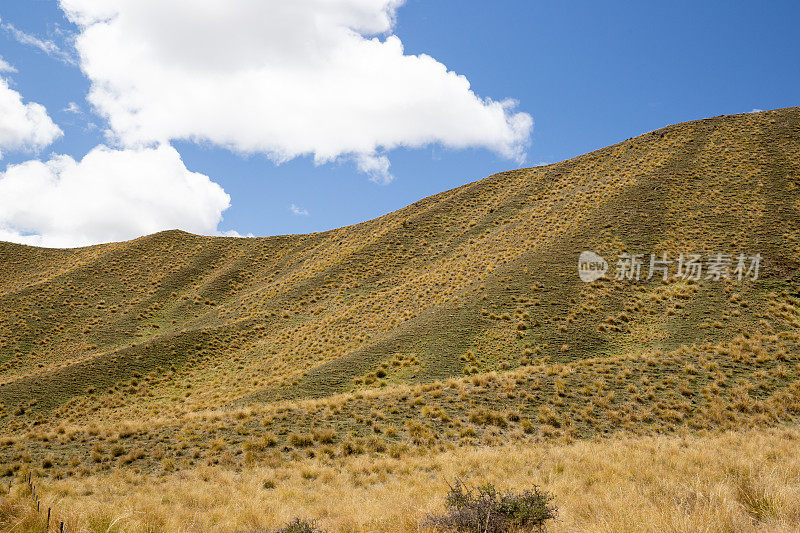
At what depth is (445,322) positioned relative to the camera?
3328cm

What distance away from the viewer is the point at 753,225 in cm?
3953

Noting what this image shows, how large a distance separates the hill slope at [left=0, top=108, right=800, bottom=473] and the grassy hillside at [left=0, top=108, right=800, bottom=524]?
229 mm

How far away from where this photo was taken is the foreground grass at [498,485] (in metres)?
6.45

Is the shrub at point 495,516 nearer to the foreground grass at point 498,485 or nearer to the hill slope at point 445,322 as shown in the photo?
the foreground grass at point 498,485

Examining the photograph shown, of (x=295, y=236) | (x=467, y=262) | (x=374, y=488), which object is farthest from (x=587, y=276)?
(x=295, y=236)

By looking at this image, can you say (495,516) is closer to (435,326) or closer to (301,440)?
(301,440)

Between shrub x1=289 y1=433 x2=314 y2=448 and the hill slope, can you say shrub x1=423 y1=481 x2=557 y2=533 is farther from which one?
shrub x1=289 y1=433 x2=314 y2=448

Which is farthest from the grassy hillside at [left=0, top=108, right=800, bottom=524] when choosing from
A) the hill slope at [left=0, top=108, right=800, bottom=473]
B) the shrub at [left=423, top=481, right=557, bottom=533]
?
the shrub at [left=423, top=481, right=557, bottom=533]

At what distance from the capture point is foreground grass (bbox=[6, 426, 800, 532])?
6449mm

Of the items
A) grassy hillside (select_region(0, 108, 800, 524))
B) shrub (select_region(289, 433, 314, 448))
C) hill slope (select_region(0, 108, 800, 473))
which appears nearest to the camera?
shrub (select_region(289, 433, 314, 448))

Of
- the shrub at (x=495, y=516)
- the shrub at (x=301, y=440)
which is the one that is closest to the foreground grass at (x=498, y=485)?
the shrub at (x=495, y=516)

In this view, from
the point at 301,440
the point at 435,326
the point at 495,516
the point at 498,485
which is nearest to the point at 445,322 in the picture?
the point at 435,326

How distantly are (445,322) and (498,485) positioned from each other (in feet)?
76.9

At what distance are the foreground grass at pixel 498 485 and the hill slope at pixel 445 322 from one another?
8.08ft
